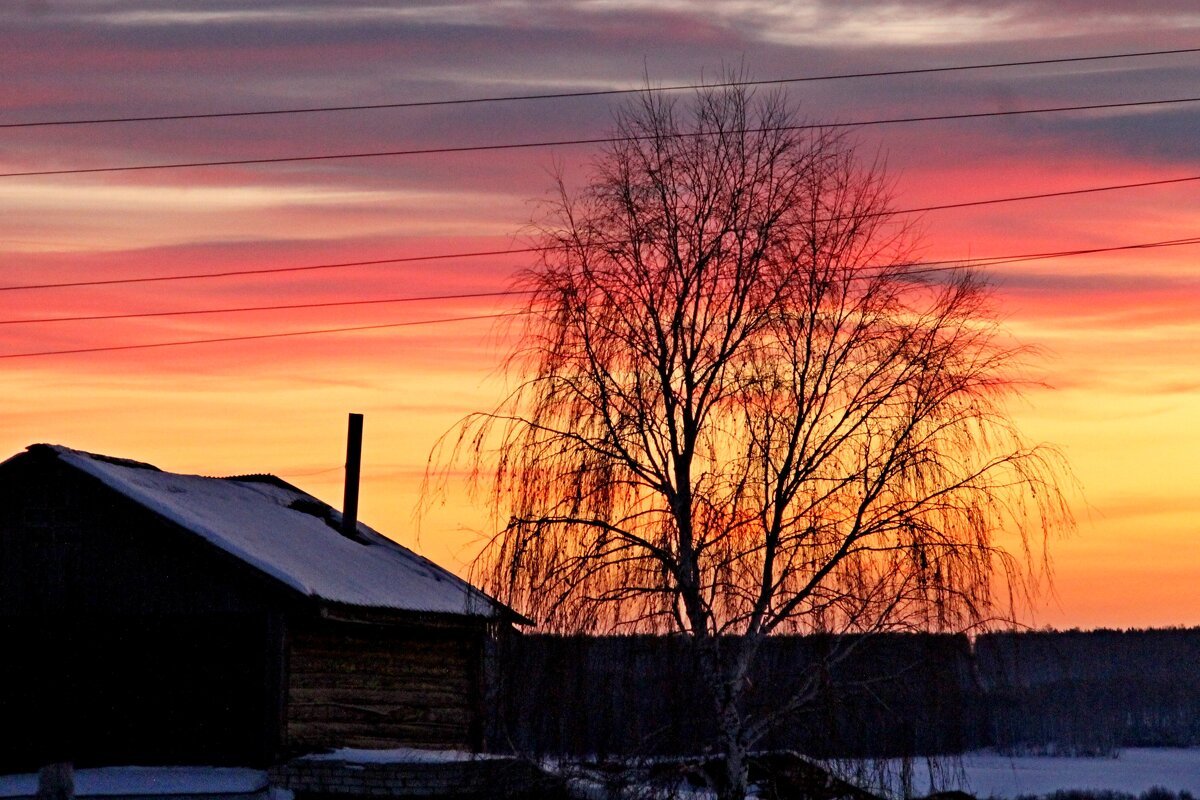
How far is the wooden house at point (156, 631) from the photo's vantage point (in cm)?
2545

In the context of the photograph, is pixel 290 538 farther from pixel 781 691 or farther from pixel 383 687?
pixel 781 691

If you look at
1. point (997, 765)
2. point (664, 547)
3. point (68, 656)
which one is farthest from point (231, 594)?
point (997, 765)

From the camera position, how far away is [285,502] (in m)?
33.2

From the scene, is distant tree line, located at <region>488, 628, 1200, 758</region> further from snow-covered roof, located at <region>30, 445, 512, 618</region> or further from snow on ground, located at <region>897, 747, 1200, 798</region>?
snow on ground, located at <region>897, 747, 1200, 798</region>

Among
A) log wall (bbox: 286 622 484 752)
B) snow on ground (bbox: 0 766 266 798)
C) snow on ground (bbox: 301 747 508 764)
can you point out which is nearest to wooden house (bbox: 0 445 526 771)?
log wall (bbox: 286 622 484 752)

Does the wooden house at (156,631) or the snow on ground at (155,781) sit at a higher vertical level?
the wooden house at (156,631)

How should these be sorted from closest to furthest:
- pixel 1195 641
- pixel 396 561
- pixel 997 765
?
pixel 396 561 < pixel 997 765 < pixel 1195 641

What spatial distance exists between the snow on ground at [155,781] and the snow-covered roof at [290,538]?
297 cm

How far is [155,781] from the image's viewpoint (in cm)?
2455

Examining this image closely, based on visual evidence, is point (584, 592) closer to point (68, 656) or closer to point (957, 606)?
point (957, 606)

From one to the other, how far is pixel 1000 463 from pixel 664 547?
4.20 m

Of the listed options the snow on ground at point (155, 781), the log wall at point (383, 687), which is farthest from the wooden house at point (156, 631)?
the snow on ground at point (155, 781)

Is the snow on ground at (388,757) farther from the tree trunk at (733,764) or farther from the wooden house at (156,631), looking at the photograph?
the tree trunk at (733,764)

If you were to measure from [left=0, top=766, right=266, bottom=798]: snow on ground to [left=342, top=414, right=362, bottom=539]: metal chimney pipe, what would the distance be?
855 cm
